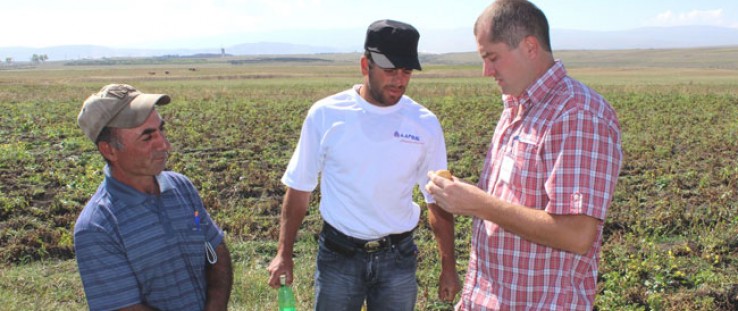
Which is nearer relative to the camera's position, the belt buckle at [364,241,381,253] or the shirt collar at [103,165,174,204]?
the shirt collar at [103,165,174,204]

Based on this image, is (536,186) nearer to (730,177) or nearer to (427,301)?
(427,301)

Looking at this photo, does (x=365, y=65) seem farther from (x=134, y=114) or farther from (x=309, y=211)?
(x=309, y=211)

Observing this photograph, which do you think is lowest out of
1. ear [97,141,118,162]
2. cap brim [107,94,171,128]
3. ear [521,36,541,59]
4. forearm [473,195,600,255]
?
forearm [473,195,600,255]

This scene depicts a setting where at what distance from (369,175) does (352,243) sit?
379 mm

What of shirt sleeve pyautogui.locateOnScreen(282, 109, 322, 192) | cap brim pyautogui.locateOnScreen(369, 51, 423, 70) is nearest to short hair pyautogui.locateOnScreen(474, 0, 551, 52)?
cap brim pyautogui.locateOnScreen(369, 51, 423, 70)

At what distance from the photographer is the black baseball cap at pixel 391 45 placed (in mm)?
2990

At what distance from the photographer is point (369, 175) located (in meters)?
3.00

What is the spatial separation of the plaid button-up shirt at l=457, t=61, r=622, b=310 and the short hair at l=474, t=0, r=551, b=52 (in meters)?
Answer: 0.19

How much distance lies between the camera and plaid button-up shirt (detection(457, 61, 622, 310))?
2090 millimetres

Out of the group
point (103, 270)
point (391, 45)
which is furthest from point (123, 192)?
point (391, 45)

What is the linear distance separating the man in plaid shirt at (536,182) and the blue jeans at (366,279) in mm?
641

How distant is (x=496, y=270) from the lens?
244cm

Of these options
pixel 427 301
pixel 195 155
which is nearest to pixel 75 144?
pixel 195 155

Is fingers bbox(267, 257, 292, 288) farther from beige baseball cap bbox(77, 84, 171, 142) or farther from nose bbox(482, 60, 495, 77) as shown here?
nose bbox(482, 60, 495, 77)
